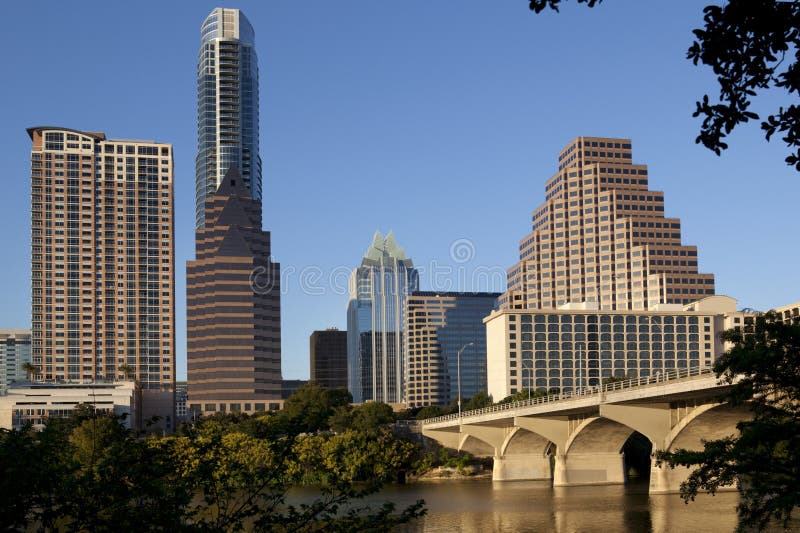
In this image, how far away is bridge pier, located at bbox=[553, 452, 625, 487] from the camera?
118 meters

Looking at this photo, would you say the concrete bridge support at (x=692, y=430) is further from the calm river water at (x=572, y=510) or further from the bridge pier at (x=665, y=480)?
the calm river water at (x=572, y=510)

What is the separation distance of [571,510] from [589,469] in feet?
106

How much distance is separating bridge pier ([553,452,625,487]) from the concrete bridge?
0.38 feet

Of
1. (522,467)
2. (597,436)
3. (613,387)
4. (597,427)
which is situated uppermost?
(613,387)

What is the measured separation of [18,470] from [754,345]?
25.4 m

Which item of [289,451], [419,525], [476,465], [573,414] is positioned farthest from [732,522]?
[476,465]

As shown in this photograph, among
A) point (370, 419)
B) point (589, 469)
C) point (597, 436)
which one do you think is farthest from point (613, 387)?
point (370, 419)

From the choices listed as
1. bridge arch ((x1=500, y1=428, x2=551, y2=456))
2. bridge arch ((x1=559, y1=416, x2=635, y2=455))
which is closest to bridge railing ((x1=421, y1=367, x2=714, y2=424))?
bridge arch ((x1=559, y1=416, x2=635, y2=455))

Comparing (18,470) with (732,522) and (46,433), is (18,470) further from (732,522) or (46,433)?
(732,522)

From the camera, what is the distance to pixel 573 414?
376ft

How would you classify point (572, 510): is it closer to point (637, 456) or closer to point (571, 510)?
point (571, 510)

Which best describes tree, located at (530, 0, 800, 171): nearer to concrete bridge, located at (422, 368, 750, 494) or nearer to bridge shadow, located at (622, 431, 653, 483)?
concrete bridge, located at (422, 368, 750, 494)

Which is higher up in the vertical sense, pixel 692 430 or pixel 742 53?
pixel 742 53

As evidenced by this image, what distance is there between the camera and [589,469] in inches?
4695
